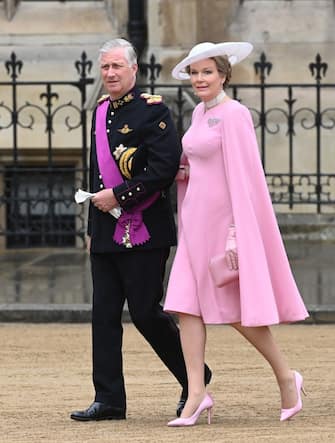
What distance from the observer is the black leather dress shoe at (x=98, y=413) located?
7801 millimetres

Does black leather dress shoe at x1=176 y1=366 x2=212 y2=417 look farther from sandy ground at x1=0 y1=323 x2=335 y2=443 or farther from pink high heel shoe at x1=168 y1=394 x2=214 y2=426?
pink high heel shoe at x1=168 y1=394 x2=214 y2=426

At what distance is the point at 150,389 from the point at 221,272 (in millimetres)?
1516

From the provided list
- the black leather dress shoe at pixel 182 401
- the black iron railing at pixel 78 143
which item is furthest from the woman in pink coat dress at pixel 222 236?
the black iron railing at pixel 78 143

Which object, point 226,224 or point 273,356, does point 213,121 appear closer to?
point 226,224

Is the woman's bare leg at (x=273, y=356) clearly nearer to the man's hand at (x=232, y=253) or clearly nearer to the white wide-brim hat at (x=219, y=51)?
the man's hand at (x=232, y=253)

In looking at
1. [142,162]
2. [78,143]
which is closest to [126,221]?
[142,162]

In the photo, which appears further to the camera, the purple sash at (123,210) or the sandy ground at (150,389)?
the purple sash at (123,210)

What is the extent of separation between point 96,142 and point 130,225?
1.43ft

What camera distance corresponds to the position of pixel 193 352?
761 cm

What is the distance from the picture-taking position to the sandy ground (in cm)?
745

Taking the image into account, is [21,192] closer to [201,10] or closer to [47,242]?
[47,242]

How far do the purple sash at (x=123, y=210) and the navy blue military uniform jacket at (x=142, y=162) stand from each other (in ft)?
0.07

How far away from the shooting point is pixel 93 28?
16.4 metres

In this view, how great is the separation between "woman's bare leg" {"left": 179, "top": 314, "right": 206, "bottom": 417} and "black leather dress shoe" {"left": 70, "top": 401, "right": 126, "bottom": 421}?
0.39 metres
